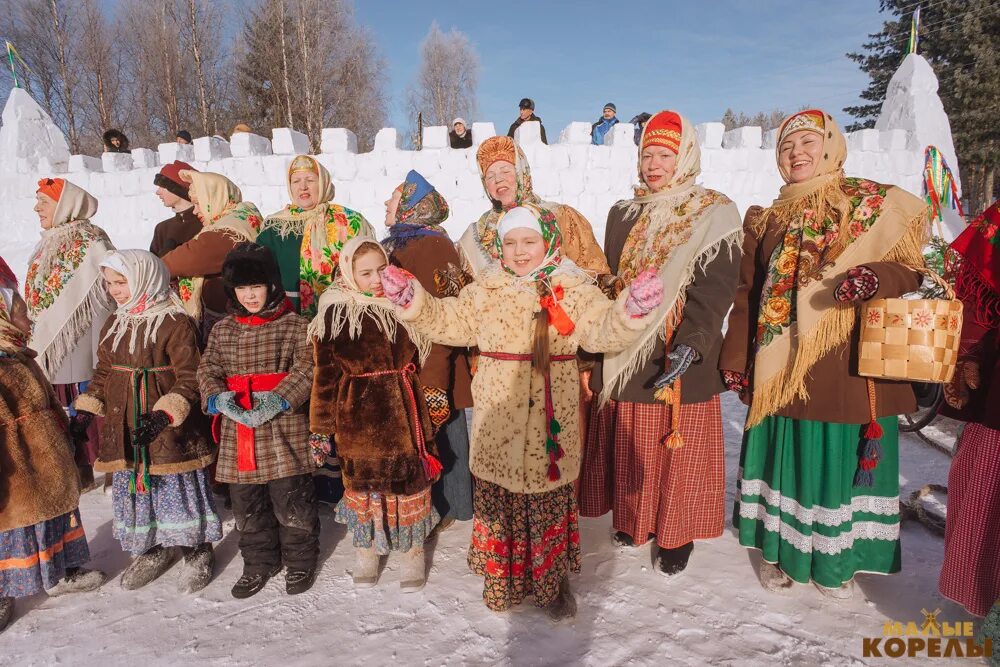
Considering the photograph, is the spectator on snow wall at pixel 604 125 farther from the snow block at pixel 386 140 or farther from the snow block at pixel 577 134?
the snow block at pixel 386 140

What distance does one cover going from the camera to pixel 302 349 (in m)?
2.54

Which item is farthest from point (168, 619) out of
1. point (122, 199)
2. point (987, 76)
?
point (987, 76)

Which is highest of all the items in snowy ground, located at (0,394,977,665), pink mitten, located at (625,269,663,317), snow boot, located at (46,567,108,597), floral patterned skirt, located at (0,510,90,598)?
pink mitten, located at (625,269,663,317)

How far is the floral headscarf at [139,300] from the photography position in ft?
8.39

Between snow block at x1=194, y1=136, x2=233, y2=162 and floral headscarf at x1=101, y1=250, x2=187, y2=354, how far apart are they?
30.7 ft

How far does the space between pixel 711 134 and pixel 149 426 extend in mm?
10620


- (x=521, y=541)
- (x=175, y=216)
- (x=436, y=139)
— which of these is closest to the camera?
(x=521, y=541)

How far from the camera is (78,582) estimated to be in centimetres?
266

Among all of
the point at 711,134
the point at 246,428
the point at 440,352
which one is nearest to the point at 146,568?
the point at 246,428

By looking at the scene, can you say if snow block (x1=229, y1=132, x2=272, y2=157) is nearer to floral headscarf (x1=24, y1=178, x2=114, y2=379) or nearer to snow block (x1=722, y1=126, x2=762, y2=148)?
floral headscarf (x1=24, y1=178, x2=114, y2=379)

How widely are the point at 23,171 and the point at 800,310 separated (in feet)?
50.8

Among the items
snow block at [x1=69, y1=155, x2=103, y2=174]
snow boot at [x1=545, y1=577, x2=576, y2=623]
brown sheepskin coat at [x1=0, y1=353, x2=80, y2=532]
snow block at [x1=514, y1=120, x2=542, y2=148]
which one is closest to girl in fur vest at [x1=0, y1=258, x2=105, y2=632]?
brown sheepskin coat at [x1=0, y1=353, x2=80, y2=532]

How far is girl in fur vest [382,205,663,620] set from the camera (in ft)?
7.09

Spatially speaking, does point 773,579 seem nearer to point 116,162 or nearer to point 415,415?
point 415,415
